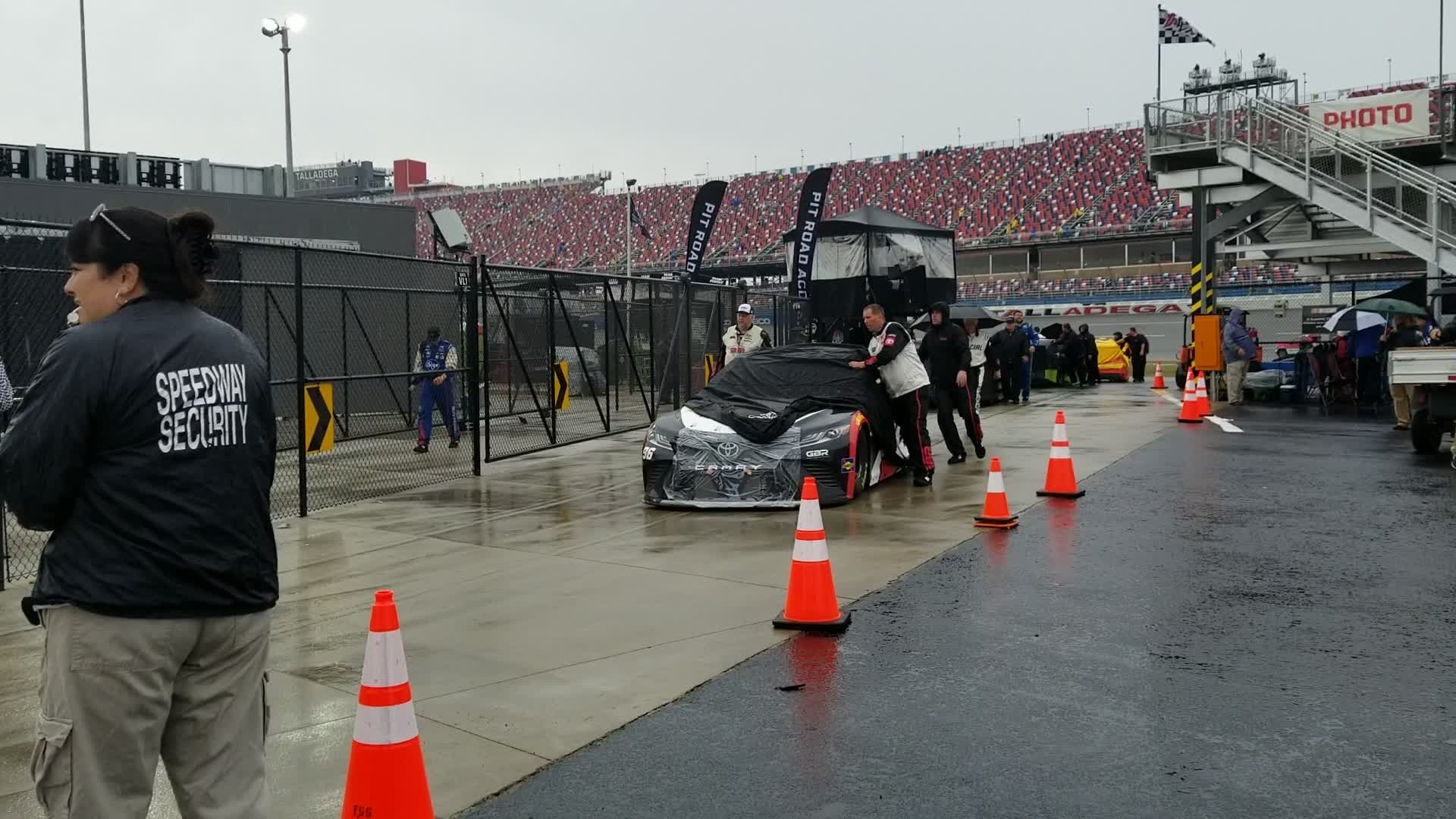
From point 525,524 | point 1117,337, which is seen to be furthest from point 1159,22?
point 525,524

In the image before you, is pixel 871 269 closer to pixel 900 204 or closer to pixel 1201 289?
pixel 1201 289

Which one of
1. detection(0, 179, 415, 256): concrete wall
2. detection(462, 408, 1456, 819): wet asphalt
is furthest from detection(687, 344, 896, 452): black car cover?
detection(0, 179, 415, 256): concrete wall

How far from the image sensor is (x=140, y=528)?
8.77ft

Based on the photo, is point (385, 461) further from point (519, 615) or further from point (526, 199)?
point (526, 199)

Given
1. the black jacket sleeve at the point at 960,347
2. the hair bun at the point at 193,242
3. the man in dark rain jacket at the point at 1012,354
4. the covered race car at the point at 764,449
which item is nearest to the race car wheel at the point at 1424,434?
the black jacket sleeve at the point at 960,347

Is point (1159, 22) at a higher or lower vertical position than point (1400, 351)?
higher

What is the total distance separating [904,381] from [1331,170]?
16.8 metres

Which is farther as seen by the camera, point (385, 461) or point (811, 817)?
point (385, 461)

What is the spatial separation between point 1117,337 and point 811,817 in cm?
3231

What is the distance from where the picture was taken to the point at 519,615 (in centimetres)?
652

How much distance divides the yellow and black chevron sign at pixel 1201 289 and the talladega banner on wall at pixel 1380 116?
11.9 ft

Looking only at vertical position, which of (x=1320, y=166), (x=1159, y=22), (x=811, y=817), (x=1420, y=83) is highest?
(x=1420, y=83)

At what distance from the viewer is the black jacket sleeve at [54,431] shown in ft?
8.47

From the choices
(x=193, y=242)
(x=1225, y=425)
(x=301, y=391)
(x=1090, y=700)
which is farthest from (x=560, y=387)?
(x=193, y=242)
